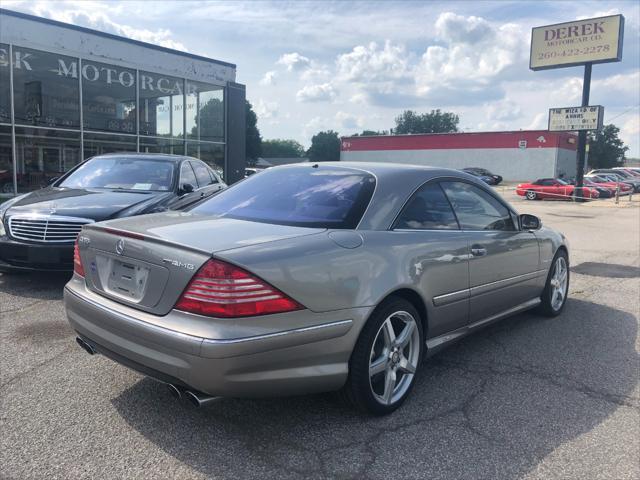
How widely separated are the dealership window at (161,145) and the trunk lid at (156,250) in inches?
611

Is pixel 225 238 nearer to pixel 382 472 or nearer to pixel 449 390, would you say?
pixel 382 472

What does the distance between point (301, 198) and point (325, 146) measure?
96.4m

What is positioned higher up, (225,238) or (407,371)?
(225,238)

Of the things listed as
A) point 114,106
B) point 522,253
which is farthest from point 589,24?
point 522,253

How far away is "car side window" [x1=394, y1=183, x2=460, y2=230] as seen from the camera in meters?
3.51

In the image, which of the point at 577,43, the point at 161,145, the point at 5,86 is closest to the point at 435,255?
the point at 5,86

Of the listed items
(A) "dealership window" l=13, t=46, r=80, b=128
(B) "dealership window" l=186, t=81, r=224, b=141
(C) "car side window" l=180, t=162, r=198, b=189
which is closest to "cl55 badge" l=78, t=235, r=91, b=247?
(C) "car side window" l=180, t=162, r=198, b=189

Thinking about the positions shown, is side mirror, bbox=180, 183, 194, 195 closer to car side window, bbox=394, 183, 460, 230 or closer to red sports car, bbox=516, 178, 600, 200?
car side window, bbox=394, 183, 460, 230

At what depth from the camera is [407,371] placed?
336 centimetres

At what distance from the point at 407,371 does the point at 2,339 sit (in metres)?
3.19

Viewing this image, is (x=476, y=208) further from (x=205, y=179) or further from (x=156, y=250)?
(x=205, y=179)

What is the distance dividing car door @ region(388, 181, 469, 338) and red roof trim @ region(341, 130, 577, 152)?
54.8 m

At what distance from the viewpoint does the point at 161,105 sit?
18.2 metres

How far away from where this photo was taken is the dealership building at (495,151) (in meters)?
54.3
